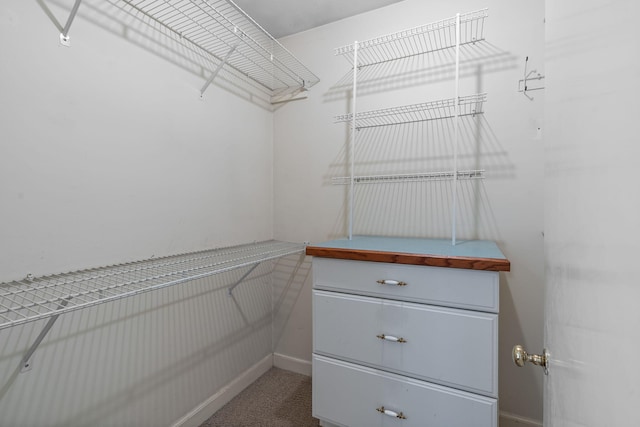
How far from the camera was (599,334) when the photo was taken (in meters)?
0.26

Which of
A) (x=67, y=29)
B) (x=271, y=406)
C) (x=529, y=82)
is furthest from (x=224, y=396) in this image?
(x=529, y=82)

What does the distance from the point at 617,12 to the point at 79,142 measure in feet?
4.75

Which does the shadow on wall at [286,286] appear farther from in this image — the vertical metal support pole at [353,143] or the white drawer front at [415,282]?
the white drawer front at [415,282]

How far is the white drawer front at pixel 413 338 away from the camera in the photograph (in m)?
1.08

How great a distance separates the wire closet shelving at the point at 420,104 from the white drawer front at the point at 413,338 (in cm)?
48

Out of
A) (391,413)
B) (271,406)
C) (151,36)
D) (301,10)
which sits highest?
(301,10)

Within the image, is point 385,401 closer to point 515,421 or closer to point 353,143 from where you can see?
point 515,421

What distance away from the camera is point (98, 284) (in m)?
0.97

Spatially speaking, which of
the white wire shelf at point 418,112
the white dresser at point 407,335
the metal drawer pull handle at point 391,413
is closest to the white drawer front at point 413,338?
the white dresser at point 407,335

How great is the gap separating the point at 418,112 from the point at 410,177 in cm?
41

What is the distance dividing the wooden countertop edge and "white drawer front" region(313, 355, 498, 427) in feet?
1.68

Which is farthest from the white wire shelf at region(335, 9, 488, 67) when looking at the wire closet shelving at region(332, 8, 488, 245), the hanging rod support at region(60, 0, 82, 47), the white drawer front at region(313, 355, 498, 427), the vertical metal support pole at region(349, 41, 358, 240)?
the white drawer front at region(313, 355, 498, 427)

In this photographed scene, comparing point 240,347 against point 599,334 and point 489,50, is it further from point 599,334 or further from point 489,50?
point 489,50

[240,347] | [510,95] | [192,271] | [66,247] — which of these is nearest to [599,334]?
[192,271]
